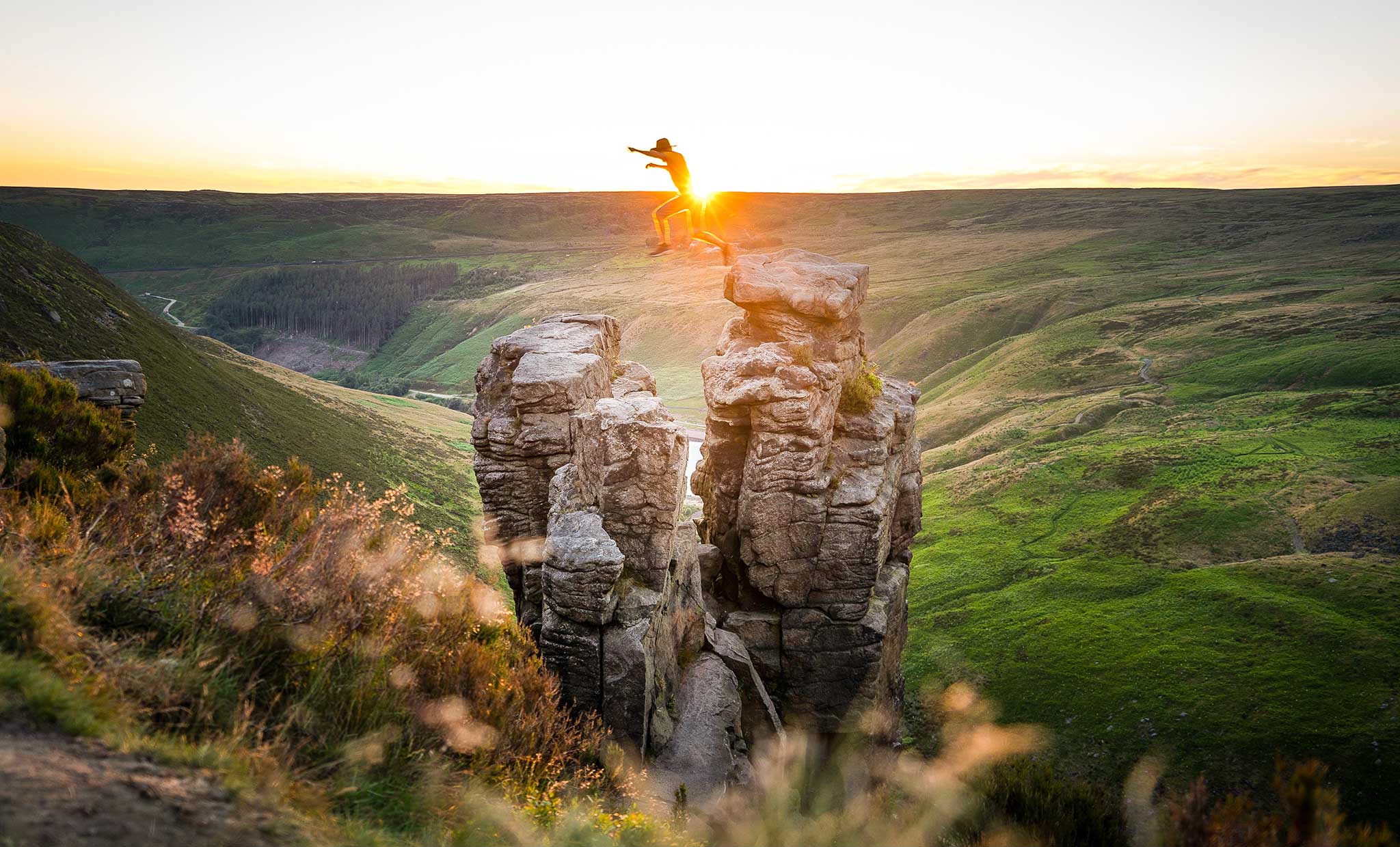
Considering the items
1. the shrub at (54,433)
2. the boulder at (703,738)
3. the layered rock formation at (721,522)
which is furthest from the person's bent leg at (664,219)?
the shrub at (54,433)

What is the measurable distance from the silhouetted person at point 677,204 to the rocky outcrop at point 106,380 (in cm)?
1181

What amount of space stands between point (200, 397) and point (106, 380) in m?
22.9

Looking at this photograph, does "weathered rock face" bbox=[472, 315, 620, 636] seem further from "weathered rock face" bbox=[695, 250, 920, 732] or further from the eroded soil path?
the eroded soil path

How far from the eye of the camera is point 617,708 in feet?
43.5

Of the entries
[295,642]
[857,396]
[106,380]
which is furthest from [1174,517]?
[106,380]

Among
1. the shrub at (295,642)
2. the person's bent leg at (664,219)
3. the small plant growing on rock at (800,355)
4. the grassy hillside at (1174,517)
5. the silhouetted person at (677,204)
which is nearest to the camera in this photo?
the shrub at (295,642)

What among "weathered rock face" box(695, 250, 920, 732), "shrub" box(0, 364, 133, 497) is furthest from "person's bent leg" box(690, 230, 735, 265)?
"shrub" box(0, 364, 133, 497)

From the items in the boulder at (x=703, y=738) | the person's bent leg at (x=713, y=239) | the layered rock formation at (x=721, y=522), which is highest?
the person's bent leg at (x=713, y=239)

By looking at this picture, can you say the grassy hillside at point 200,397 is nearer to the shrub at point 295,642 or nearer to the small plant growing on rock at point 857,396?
the shrub at point 295,642

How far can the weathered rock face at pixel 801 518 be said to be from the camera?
19656mm

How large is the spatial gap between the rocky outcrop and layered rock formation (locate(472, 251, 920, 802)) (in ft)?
24.8

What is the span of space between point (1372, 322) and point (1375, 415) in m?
27.7

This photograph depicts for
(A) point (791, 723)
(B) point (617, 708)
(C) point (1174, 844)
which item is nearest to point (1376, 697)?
(A) point (791, 723)

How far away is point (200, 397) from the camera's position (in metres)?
37.0
